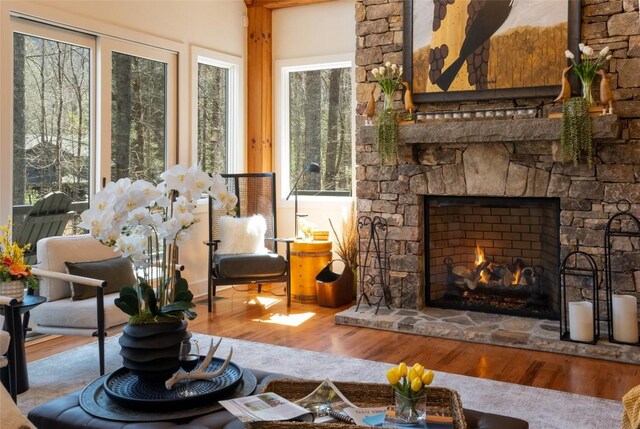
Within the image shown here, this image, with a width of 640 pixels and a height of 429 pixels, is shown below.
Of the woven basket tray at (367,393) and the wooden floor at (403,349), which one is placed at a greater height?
the woven basket tray at (367,393)

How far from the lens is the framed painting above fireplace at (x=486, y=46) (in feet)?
14.7

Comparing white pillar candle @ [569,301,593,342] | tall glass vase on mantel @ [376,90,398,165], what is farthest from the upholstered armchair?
white pillar candle @ [569,301,593,342]

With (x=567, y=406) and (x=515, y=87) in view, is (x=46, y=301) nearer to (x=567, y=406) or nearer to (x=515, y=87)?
(x=567, y=406)

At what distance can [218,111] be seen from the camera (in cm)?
643

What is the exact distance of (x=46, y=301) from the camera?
363 centimetres

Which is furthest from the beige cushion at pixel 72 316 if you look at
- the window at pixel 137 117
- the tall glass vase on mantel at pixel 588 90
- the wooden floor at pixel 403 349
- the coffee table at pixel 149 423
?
the tall glass vase on mantel at pixel 588 90

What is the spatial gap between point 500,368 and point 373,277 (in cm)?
166

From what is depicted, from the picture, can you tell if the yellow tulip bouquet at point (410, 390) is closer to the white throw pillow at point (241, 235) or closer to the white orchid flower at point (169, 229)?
the white orchid flower at point (169, 229)

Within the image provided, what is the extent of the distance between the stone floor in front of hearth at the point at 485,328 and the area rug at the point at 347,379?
0.82 meters

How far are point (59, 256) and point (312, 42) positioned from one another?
3574 millimetres

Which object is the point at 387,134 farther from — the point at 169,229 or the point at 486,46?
the point at 169,229

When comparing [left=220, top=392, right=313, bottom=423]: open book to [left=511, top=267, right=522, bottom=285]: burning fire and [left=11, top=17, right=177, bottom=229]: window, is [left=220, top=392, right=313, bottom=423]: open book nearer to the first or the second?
[left=11, top=17, right=177, bottom=229]: window

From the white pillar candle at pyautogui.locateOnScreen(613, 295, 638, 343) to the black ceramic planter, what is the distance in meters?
3.19

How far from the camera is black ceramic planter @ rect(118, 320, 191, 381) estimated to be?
7.09 ft
